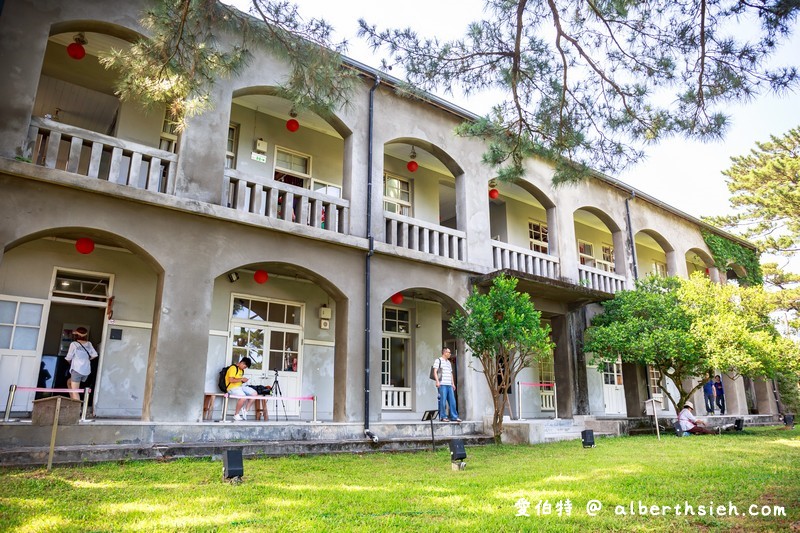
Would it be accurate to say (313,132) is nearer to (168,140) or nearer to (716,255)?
(168,140)

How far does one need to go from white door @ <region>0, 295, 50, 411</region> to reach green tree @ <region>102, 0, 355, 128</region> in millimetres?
4747

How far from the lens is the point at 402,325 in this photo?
1447cm

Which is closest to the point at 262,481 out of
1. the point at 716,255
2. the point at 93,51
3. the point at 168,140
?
the point at 168,140

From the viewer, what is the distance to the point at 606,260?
19.9 metres

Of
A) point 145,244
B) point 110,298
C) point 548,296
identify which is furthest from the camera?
point 548,296

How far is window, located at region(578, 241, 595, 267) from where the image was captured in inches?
742

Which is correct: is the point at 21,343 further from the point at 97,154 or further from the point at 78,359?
the point at 97,154

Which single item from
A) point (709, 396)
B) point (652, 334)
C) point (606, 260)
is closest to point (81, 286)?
point (652, 334)

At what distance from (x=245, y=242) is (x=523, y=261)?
293 inches

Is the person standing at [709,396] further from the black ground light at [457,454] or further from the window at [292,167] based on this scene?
the window at [292,167]

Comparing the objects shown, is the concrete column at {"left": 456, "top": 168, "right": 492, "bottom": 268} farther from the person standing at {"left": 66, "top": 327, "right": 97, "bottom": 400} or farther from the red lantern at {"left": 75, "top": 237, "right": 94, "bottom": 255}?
the person standing at {"left": 66, "top": 327, "right": 97, "bottom": 400}

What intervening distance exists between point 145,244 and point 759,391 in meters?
22.2

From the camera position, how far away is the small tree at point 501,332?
10.2 m

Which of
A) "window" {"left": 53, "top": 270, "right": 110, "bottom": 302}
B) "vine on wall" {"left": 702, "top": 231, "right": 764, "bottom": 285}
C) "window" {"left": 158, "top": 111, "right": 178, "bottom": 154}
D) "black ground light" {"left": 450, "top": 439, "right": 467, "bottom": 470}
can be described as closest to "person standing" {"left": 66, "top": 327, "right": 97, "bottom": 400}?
"window" {"left": 53, "top": 270, "right": 110, "bottom": 302}
